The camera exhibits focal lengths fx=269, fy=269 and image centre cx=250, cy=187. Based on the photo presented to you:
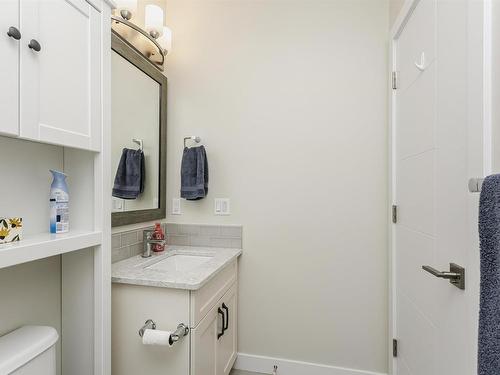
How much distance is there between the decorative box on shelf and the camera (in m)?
0.85

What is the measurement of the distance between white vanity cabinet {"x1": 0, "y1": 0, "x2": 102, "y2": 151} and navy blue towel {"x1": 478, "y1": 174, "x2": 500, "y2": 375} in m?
1.29

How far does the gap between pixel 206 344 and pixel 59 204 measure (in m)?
0.97

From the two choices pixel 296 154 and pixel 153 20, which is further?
pixel 296 154

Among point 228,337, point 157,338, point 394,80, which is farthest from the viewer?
point 228,337

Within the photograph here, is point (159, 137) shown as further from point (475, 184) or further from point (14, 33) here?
point (475, 184)

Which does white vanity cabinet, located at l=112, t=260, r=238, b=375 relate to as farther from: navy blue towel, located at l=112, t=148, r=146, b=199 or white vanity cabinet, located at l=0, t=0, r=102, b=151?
white vanity cabinet, located at l=0, t=0, r=102, b=151

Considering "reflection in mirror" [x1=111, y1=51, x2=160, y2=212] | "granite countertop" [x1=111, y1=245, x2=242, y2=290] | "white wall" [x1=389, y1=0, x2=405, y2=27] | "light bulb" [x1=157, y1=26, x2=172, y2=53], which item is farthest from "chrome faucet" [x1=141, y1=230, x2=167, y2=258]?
"white wall" [x1=389, y1=0, x2=405, y2=27]

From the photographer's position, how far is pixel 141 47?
1.81 m

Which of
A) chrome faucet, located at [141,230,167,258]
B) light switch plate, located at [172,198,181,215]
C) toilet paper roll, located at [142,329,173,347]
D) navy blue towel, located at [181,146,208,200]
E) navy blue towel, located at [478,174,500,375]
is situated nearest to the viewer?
navy blue towel, located at [478,174,500,375]

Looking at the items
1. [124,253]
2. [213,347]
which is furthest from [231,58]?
[213,347]

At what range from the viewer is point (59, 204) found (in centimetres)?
Answer: 104

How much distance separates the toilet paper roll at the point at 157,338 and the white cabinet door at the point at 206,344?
0.13 metres

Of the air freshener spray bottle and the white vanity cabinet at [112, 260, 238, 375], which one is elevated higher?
the air freshener spray bottle

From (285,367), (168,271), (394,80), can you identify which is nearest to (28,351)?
(168,271)
